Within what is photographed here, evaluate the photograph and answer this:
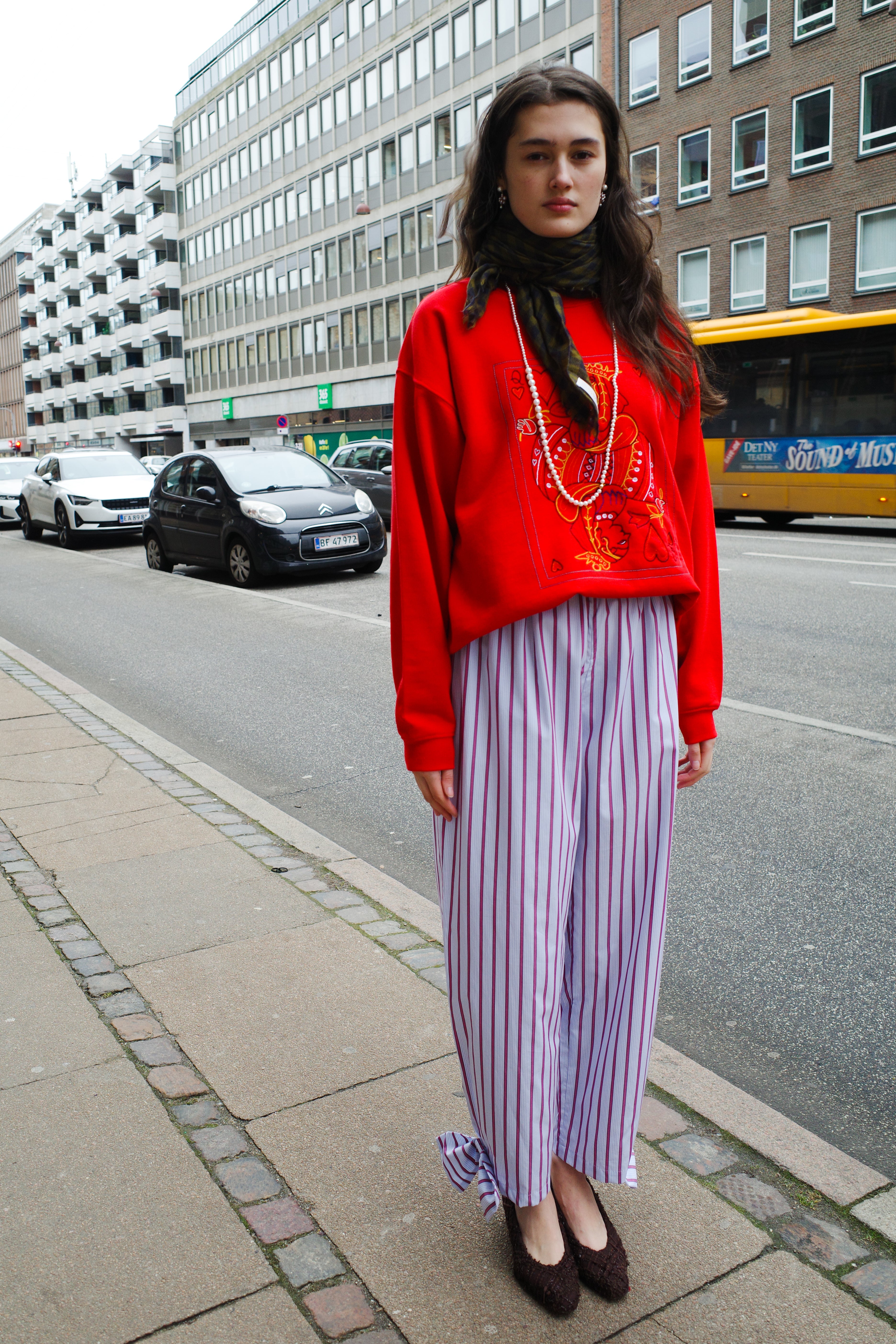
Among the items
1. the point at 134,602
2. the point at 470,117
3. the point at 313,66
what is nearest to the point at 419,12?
the point at 470,117

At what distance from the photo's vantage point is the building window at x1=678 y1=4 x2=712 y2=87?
3281 centimetres

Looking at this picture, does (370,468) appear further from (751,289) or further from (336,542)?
(751,289)

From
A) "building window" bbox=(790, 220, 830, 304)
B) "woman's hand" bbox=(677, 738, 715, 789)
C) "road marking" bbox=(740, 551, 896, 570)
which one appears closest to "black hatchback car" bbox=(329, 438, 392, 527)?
"road marking" bbox=(740, 551, 896, 570)

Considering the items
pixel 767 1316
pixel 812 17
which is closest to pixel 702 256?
pixel 812 17

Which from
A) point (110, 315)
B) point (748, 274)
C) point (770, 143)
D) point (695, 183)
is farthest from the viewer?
point (110, 315)

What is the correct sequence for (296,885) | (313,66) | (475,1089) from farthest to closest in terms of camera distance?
(313,66) < (296,885) < (475,1089)

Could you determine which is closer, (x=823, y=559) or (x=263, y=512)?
(x=263, y=512)

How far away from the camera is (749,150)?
32.2 m

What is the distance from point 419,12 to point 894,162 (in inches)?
931

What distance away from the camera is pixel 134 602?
40.1ft

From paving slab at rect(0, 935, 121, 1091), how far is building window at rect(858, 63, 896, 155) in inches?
1215

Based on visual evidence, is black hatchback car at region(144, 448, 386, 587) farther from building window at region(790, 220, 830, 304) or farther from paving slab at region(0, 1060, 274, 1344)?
building window at region(790, 220, 830, 304)

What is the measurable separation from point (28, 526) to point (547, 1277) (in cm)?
2138

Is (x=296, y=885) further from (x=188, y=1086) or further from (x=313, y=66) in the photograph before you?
(x=313, y=66)
